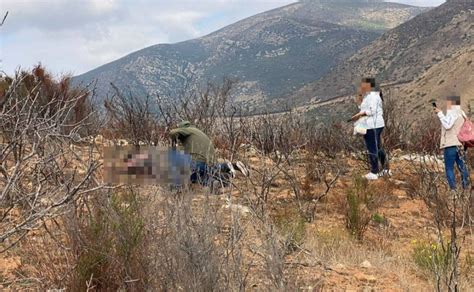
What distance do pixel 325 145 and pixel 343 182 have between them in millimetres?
3004

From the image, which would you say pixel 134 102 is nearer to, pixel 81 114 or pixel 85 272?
pixel 81 114

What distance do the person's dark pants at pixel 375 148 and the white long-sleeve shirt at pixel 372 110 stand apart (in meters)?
0.09

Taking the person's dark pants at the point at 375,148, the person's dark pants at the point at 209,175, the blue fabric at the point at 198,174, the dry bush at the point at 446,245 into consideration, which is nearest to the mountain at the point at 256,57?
the person's dark pants at the point at 375,148

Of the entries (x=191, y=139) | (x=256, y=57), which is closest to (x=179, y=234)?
(x=191, y=139)

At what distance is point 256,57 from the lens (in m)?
115

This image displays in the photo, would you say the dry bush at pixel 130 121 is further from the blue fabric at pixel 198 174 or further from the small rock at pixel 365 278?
the small rock at pixel 365 278

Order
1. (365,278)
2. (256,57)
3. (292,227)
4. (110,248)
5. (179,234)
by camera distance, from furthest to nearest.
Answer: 1. (256,57)
2. (292,227)
3. (365,278)
4. (110,248)
5. (179,234)

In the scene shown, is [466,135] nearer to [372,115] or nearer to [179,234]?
[372,115]

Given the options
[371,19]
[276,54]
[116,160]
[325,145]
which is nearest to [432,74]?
[325,145]

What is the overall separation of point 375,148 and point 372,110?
53 cm

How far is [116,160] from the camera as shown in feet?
10.1

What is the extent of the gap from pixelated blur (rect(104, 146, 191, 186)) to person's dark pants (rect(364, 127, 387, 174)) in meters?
4.52

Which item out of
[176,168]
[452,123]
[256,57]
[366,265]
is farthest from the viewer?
[256,57]

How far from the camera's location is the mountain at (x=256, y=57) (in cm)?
9058
